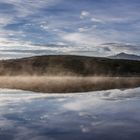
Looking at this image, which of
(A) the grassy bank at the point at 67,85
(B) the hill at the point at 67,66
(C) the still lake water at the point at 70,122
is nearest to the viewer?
(C) the still lake water at the point at 70,122

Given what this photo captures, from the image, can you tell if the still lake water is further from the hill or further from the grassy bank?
the hill

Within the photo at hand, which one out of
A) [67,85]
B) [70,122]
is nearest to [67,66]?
[67,85]

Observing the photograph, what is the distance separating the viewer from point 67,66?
141 meters

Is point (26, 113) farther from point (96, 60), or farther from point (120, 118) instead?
point (96, 60)

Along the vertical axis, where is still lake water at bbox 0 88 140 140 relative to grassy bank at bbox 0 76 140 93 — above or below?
above

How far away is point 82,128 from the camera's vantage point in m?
22.0

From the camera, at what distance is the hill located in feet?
431

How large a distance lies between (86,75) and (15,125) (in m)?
103

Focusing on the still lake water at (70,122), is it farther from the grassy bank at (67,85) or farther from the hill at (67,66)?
the hill at (67,66)

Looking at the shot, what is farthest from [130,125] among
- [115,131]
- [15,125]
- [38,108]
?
[38,108]

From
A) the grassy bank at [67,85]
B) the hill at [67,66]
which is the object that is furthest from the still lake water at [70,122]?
the hill at [67,66]

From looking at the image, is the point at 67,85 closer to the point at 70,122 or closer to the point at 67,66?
the point at 70,122

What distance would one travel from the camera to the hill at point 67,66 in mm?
131500

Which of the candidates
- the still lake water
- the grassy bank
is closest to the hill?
the grassy bank
